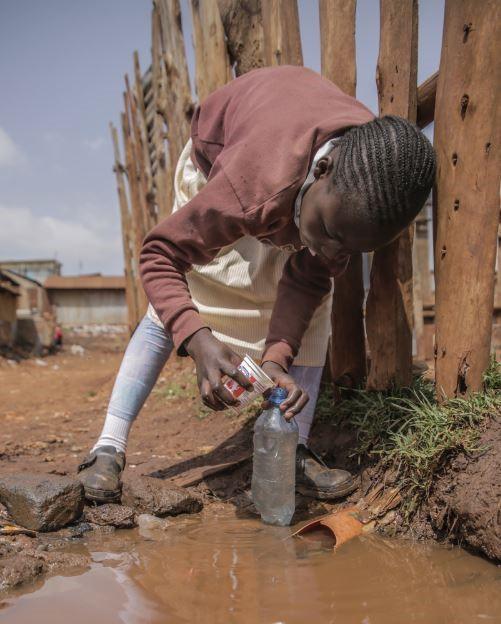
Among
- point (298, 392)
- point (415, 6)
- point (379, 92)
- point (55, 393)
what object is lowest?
point (55, 393)

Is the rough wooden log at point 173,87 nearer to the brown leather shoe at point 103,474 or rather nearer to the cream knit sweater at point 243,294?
the cream knit sweater at point 243,294

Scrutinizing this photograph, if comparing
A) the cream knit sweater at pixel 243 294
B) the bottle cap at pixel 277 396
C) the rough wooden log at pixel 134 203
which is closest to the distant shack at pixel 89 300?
the rough wooden log at pixel 134 203

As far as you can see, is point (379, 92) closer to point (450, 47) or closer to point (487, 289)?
point (450, 47)

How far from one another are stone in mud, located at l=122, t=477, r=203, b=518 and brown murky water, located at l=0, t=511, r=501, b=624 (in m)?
0.24

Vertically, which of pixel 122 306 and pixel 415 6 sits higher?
pixel 415 6

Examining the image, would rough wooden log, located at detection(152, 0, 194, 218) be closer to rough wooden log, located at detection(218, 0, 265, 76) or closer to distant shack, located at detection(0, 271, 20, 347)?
rough wooden log, located at detection(218, 0, 265, 76)

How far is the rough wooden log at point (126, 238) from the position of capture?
9.40 m

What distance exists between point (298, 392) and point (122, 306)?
18289mm

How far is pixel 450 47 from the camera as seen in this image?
2436 mm

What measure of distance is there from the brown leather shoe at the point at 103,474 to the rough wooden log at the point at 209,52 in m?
2.81

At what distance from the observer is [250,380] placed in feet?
7.47

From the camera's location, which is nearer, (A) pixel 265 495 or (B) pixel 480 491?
(B) pixel 480 491

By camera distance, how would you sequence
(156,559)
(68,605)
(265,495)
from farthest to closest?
1. (265,495)
2. (156,559)
3. (68,605)

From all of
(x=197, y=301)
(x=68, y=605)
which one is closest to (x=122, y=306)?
(x=197, y=301)
